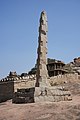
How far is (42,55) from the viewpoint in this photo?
19.3 m

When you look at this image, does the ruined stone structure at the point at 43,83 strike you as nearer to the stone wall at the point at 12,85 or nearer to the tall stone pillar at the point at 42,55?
the tall stone pillar at the point at 42,55

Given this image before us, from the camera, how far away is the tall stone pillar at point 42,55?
18.8m

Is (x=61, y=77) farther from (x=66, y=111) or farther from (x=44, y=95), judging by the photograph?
(x=66, y=111)

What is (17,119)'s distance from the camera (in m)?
13.1

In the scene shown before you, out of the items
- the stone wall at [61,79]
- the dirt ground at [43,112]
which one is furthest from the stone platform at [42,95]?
the stone wall at [61,79]

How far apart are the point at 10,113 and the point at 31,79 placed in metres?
17.2

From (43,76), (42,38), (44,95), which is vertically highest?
(42,38)

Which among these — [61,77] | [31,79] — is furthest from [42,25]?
[61,77]

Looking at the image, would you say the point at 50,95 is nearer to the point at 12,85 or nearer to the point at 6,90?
the point at 12,85

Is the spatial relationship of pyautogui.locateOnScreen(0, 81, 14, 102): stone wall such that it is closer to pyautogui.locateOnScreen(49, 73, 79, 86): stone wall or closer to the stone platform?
pyautogui.locateOnScreen(49, 73, 79, 86): stone wall

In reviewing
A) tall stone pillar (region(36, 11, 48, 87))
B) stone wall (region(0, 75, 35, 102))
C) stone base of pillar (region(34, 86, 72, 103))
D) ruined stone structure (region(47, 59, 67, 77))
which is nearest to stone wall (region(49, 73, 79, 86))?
stone wall (region(0, 75, 35, 102))

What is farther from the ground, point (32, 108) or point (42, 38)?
point (42, 38)

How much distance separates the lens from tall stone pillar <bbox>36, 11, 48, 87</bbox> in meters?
18.8

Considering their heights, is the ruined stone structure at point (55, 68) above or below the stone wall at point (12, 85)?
above
